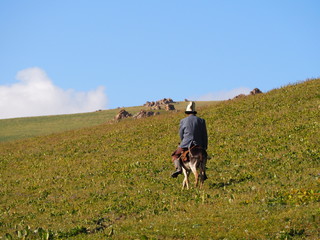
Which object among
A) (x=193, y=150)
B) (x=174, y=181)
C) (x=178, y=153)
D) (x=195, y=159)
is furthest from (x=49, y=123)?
(x=195, y=159)

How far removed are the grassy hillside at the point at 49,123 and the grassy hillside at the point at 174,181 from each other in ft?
94.3

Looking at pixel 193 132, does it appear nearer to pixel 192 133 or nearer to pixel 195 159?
pixel 192 133

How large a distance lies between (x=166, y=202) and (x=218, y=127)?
22412 millimetres

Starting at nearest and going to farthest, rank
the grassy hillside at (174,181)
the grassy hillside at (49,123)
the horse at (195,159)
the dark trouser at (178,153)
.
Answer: the grassy hillside at (174,181) < the horse at (195,159) < the dark trouser at (178,153) < the grassy hillside at (49,123)

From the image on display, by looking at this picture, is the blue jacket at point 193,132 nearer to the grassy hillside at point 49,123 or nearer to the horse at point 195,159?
the horse at point 195,159

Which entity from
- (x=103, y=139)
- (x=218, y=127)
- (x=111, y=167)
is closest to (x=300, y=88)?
(x=218, y=127)

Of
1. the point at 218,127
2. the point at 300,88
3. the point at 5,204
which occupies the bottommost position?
the point at 5,204

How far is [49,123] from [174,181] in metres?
70.8

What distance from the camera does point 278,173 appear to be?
73.9 ft

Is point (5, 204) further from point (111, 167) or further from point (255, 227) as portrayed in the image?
point (255, 227)

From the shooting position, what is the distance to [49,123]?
92.2m

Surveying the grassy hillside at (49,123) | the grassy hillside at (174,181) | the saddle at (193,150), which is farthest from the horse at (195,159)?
the grassy hillside at (49,123)

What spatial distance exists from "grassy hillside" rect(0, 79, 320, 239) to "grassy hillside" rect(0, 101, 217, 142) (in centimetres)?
2873

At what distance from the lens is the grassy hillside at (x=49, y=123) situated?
80.4m
